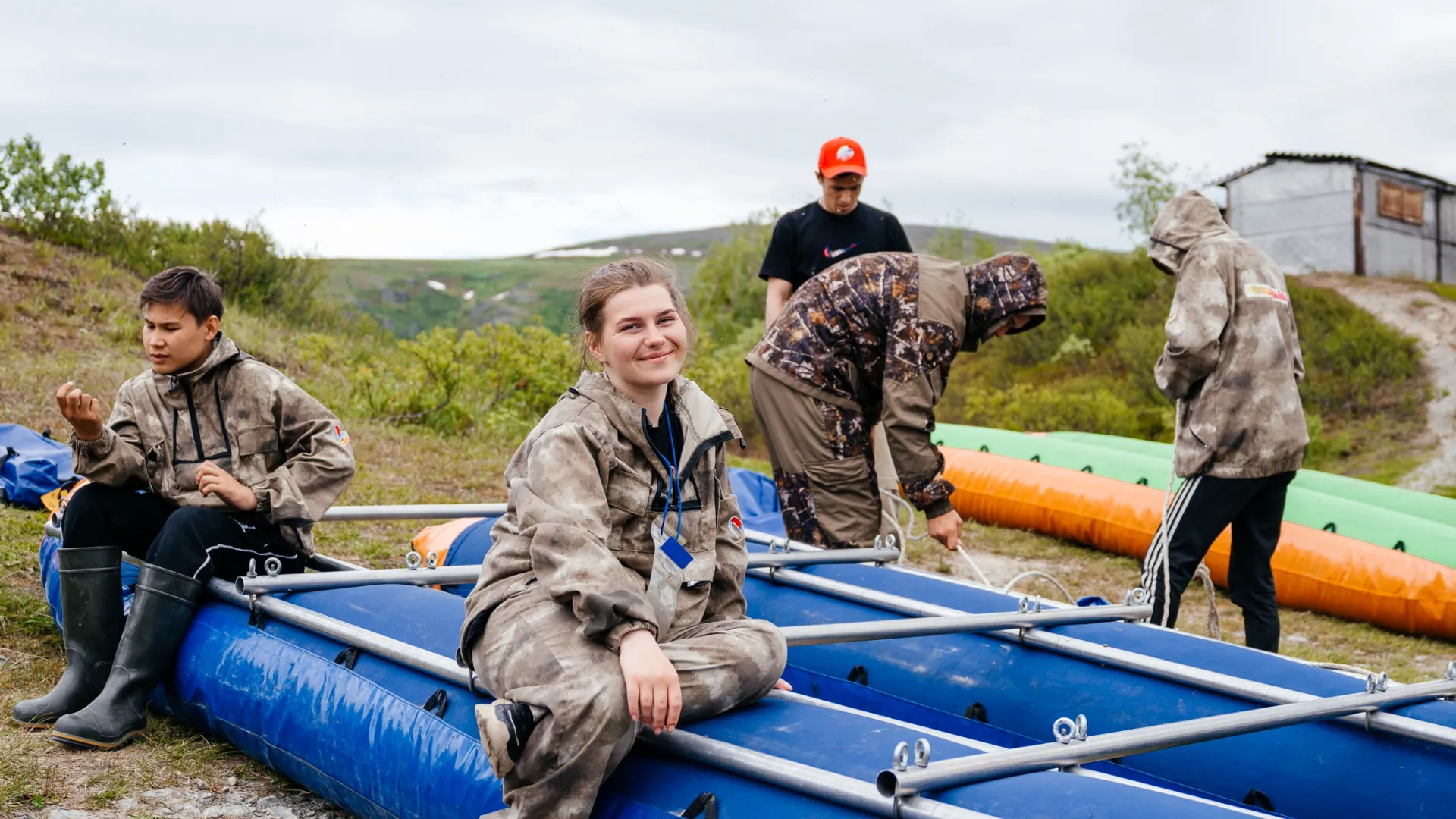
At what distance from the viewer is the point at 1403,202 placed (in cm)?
1700

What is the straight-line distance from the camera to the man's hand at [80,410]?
331 centimetres

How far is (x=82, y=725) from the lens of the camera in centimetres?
328

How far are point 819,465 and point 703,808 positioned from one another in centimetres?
221

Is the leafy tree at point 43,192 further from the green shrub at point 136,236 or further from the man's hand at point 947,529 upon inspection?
the man's hand at point 947,529

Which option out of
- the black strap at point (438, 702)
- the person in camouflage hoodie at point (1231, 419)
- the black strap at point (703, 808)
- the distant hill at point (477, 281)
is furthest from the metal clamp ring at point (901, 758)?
the distant hill at point (477, 281)

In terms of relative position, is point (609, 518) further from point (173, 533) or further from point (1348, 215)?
point (1348, 215)

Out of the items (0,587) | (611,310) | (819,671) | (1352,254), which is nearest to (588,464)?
→ (611,310)

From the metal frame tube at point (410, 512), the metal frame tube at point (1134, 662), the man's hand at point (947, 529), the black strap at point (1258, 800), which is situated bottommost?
the black strap at point (1258, 800)

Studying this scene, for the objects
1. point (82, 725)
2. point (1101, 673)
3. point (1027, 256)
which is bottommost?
point (82, 725)

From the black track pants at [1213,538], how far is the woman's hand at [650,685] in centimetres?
256

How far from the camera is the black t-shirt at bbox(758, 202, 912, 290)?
18.2 ft

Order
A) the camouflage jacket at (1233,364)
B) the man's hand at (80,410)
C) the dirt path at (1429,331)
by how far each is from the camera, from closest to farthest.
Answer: the man's hand at (80,410) < the camouflage jacket at (1233,364) < the dirt path at (1429,331)

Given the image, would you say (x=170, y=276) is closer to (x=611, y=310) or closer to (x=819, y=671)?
(x=611, y=310)

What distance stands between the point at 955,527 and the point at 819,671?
723 millimetres
